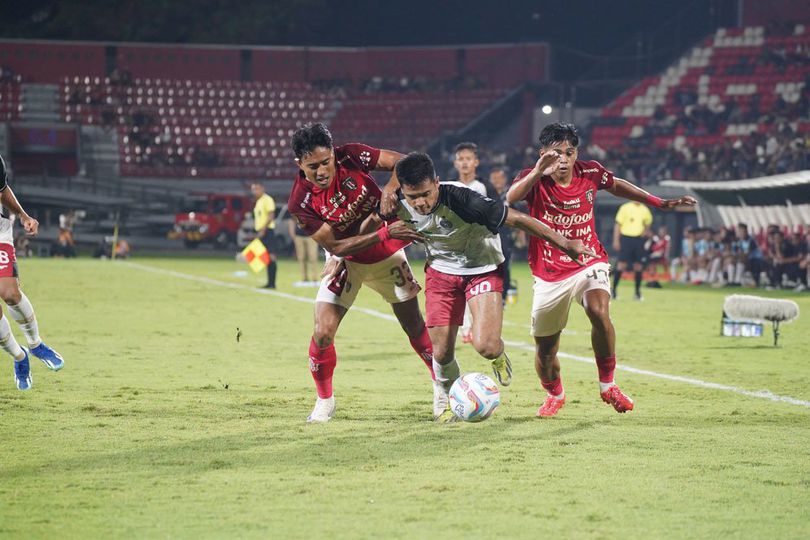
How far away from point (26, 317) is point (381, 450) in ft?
14.4

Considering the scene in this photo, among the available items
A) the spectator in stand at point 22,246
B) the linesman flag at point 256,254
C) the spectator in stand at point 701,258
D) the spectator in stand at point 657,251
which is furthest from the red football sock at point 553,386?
the spectator in stand at point 22,246

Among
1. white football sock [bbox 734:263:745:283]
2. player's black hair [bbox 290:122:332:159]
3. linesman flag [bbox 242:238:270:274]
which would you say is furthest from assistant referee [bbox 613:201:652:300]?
player's black hair [bbox 290:122:332:159]

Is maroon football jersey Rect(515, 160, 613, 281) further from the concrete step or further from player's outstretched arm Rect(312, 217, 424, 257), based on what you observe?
the concrete step

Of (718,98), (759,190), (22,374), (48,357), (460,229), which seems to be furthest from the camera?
(718,98)

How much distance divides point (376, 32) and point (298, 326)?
4153 cm

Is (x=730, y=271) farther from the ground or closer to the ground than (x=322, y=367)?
closer to the ground

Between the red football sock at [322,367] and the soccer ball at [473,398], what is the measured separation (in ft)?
3.06

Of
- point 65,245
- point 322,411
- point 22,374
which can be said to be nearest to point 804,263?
point 322,411

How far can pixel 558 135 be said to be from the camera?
330 inches

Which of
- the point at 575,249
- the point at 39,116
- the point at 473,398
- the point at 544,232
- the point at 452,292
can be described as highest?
the point at 39,116

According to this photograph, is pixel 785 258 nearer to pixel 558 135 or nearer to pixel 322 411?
pixel 558 135

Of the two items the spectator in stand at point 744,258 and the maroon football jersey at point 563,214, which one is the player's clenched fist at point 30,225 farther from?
the spectator in stand at point 744,258

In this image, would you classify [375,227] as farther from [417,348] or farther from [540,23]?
[540,23]

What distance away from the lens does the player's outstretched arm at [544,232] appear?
7.76 m
